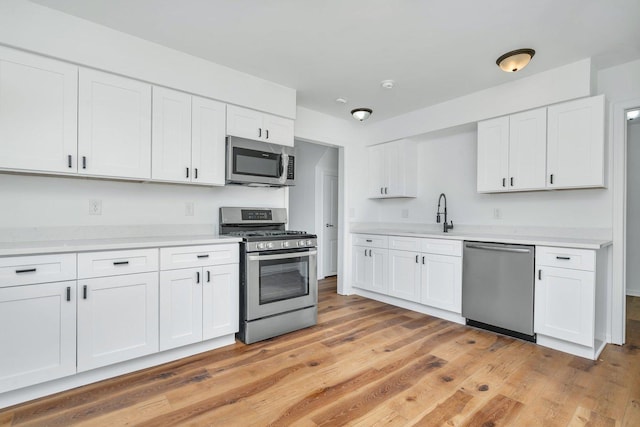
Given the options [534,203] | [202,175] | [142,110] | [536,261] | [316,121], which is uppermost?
[316,121]

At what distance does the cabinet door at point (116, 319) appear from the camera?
2.11 m

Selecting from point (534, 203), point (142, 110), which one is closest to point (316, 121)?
point (142, 110)

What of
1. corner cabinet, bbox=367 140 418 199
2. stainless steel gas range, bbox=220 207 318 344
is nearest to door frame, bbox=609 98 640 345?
corner cabinet, bbox=367 140 418 199

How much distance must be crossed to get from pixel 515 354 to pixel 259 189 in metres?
2.98

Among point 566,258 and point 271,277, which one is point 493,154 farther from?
point 271,277

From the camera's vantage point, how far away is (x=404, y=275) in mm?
3898

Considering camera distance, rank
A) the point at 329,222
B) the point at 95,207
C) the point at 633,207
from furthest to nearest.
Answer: the point at 329,222 < the point at 633,207 < the point at 95,207

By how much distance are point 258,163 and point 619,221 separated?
3466mm

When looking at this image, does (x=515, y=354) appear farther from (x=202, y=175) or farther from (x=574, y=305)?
(x=202, y=175)

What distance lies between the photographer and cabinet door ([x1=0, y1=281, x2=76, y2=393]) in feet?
6.12

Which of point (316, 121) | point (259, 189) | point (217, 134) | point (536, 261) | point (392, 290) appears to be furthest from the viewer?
point (316, 121)

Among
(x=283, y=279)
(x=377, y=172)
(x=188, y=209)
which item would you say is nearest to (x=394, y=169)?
(x=377, y=172)

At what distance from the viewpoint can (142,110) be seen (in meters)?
2.58

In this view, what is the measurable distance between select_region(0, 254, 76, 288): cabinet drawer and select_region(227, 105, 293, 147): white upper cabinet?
1.70 m
